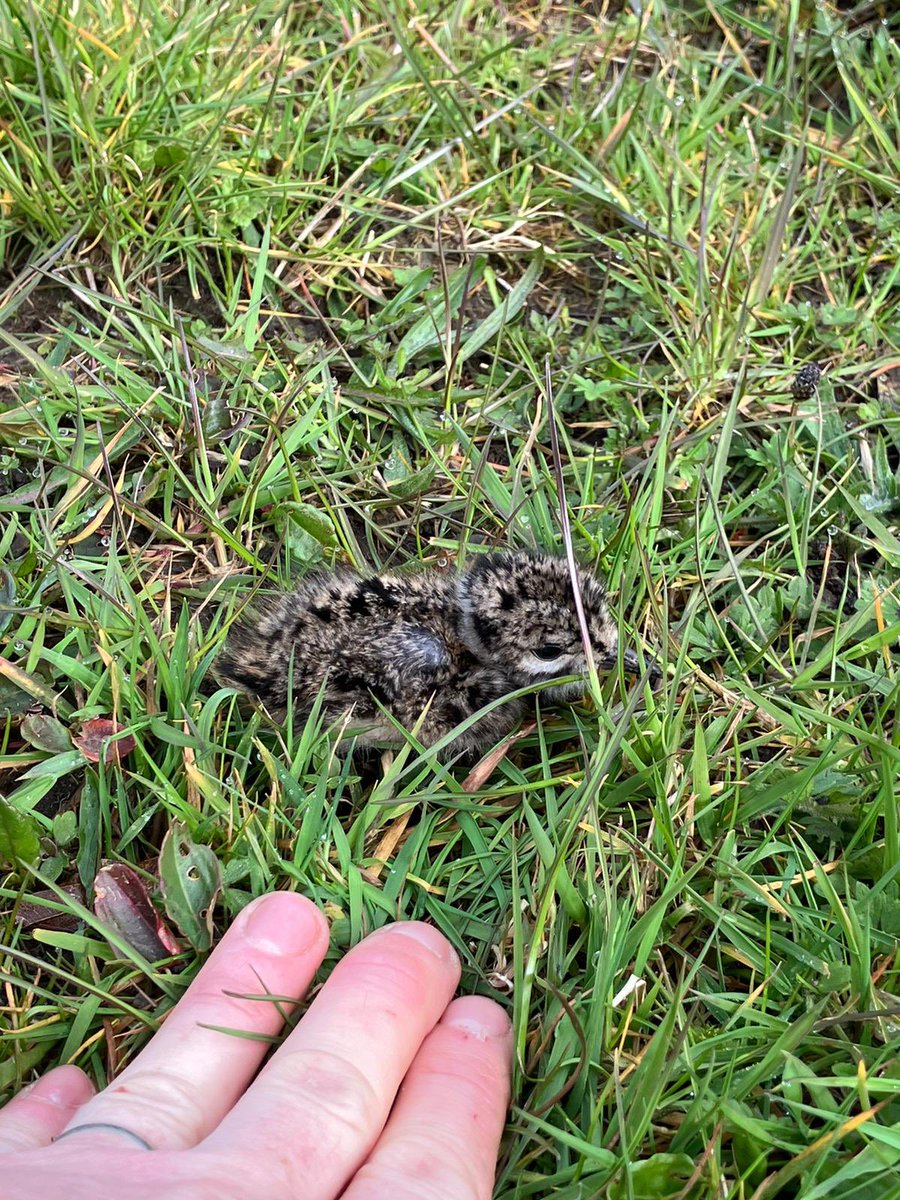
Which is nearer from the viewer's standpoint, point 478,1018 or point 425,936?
point 478,1018

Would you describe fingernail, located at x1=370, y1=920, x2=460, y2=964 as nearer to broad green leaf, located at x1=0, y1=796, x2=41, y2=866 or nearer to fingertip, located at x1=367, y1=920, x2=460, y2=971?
fingertip, located at x1=367, y1=920, x2=460, y2=971

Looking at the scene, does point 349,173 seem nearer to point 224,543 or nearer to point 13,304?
point 13,304

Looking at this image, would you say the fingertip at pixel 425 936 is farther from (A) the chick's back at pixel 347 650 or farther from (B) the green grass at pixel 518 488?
(A) the chick's back at pixel 347 650

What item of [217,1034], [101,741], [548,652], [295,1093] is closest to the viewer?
[295,1093]

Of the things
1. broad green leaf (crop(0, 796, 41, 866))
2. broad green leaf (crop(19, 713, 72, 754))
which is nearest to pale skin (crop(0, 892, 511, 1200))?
broad green leaf (crop(0, 796, 41, 866))

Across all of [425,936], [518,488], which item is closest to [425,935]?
[425,936]

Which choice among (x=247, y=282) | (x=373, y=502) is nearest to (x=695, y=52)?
(x=247, y=282)

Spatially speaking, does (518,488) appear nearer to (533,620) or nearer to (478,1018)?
(533,620)
